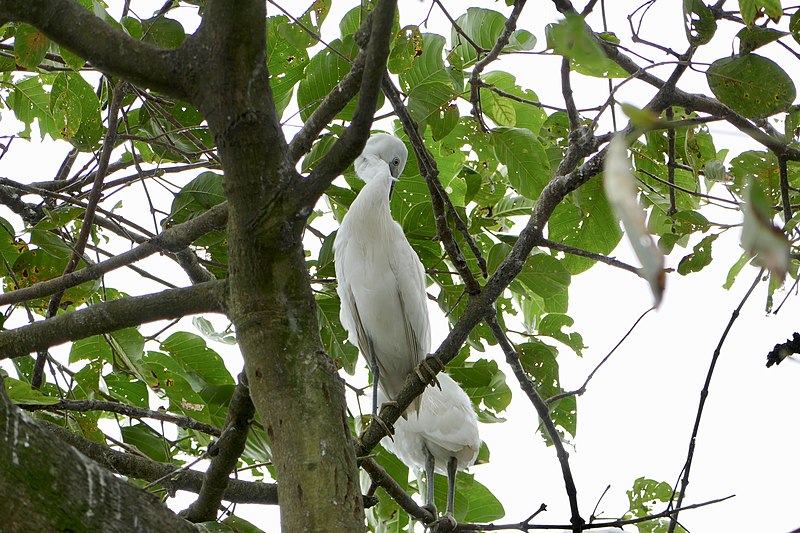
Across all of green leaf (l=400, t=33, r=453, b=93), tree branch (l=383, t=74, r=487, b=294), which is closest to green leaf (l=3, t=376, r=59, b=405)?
tree branch (l=383, t=74, r=487, b=294)

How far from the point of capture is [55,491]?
0.80m

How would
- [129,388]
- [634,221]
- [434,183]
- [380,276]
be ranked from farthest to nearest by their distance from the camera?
1. [380,276]
2. [129,388]
3. [434,183]
4. [634,221]

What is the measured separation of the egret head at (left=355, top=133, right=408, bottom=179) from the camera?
9.47ft

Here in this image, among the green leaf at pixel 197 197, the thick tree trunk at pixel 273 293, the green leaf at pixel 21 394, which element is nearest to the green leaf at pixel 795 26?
the thick tree trunk at pixel 273 293

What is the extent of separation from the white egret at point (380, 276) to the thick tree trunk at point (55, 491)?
1943 mm

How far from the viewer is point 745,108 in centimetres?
163

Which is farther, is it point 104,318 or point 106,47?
point 104,318

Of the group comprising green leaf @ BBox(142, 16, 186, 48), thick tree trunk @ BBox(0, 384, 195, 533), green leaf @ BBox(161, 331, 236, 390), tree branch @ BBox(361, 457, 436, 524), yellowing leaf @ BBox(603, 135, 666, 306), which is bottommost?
yellowing leaf @ BBox(603, 135, 666, 306)

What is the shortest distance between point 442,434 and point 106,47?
2575 mm

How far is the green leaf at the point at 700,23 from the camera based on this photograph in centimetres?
153

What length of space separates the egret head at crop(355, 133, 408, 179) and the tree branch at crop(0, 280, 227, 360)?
5.40 ft

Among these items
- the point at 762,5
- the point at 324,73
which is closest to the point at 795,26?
the point at 762,5

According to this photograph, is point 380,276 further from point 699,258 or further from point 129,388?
point 699,258

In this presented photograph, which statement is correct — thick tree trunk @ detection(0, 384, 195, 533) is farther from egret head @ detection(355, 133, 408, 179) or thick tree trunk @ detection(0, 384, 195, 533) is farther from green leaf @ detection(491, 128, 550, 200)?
egret head @ detection(355, 133, 408, 179)
